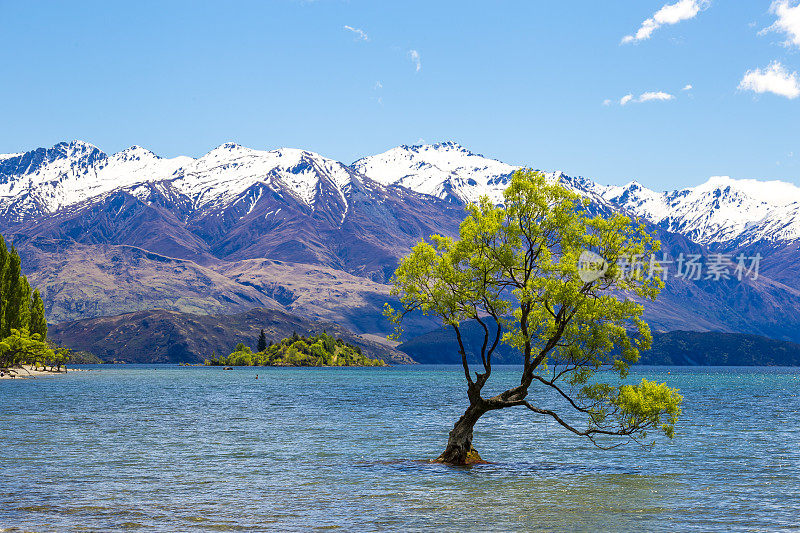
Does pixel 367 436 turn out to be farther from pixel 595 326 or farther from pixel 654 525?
pixel 654 525

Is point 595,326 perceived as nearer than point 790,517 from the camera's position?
No

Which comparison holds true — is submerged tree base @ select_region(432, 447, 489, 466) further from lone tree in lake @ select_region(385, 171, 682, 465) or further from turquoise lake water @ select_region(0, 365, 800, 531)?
lone tree in lake @ select_region(385, 171, 682, 465)

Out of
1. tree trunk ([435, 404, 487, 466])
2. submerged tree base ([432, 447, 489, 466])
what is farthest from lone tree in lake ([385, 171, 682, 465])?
submerged tree base ([432, 447, 489, 466])

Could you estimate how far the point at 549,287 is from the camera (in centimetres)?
5253

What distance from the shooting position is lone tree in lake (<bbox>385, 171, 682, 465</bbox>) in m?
52.5

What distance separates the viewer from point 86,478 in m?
53.8

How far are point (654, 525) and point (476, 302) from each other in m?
21.0

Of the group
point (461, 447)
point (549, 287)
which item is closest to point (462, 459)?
point (461, 447)

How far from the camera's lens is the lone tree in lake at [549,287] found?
52.5 meters

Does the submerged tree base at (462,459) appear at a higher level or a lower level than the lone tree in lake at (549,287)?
lower

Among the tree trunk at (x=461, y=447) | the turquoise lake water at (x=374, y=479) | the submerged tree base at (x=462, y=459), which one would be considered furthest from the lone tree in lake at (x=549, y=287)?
the turquoise lake water at (x=374, y=479)

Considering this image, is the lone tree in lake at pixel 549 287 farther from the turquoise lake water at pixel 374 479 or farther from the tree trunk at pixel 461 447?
the turquoise lake water at pixel 374 479

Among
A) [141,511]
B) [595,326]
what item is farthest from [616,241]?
[141,511]

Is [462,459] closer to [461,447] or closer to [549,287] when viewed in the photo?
[461,447]
